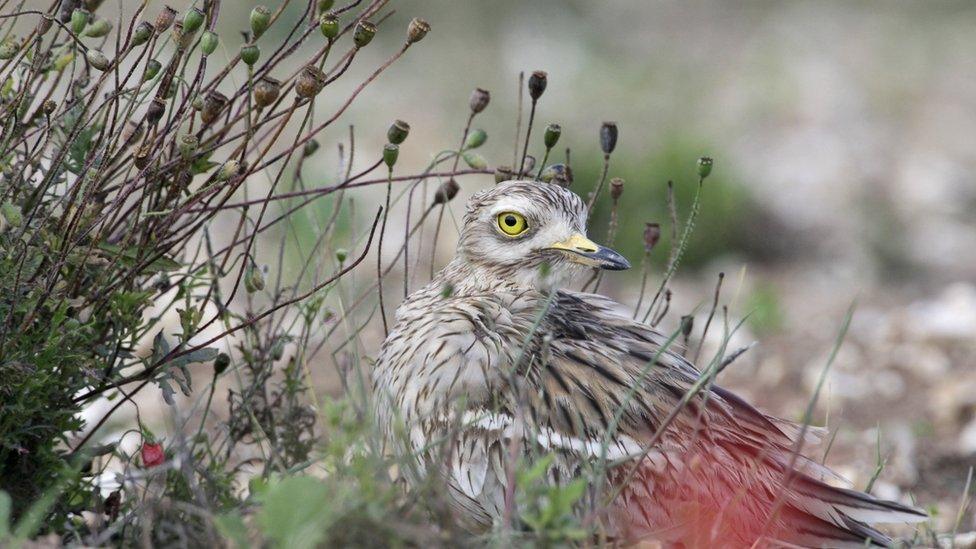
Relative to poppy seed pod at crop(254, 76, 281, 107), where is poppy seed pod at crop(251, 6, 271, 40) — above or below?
above

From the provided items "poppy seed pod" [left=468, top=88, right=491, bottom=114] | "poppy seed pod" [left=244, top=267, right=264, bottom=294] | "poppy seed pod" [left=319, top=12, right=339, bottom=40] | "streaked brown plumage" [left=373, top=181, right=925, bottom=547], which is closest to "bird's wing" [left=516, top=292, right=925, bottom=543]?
"streaked brown plumage" [left=373, top=181, right=925, bottom=547]

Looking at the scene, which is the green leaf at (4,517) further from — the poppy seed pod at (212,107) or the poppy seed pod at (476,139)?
the poppy seed pod at (476,139)

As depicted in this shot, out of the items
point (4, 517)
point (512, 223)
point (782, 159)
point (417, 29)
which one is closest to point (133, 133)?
point (417, 29)


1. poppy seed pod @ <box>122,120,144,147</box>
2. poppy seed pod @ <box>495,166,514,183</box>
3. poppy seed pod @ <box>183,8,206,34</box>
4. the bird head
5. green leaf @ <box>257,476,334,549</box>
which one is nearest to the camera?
green leaf @ <box>257,476,334,549</box>

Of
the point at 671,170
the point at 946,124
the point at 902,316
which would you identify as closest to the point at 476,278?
the point at 902,316

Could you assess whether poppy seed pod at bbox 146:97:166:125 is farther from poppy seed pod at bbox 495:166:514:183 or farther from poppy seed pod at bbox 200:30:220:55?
poppy seed pod at bbox 495:166:514:183

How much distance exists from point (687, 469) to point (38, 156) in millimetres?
1757

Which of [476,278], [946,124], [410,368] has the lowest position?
[410,368]

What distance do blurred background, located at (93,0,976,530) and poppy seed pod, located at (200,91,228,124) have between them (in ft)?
8.04

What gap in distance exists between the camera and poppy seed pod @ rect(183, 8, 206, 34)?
113 inches

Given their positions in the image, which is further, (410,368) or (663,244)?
(663,244)

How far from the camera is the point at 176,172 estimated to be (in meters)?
3.22

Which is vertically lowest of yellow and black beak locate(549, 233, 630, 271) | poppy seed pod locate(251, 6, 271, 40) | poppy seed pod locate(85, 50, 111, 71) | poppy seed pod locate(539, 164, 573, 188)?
yellow and black beak locate(549, 233, 630, 271)

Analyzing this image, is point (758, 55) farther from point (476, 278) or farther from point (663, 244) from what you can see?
point (476, 278)
